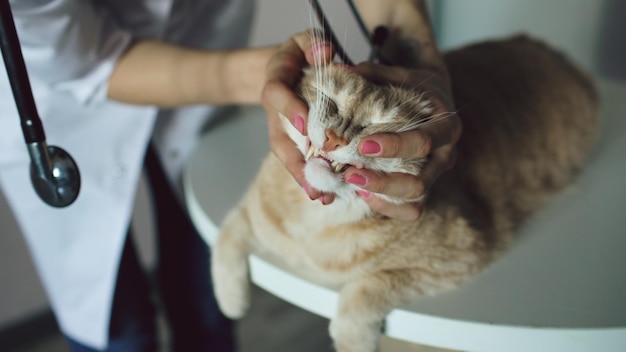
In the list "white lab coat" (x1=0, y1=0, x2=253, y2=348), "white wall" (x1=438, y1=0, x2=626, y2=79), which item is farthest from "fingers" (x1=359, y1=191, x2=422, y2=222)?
"white wall" (x1=438, y1=0, x2=626, y2=79)

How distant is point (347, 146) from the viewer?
1.74 ft

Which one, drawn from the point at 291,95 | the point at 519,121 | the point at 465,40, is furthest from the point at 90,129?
the point at 465,40

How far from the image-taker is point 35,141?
0.50 metres

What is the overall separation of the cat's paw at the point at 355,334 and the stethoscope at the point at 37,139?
290 mm

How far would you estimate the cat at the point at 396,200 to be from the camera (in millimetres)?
560

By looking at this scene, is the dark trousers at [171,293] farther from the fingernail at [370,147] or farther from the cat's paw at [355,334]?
the fingernail at [370,147]

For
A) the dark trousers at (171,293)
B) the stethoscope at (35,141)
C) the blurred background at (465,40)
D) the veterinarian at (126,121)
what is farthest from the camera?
the blurred background at (465,40)

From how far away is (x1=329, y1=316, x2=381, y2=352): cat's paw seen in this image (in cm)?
63

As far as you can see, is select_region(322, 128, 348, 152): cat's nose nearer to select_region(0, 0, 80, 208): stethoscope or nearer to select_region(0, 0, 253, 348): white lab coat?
select_region(0, 0, 80, 208): stethoscope

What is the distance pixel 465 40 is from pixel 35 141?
1.28m

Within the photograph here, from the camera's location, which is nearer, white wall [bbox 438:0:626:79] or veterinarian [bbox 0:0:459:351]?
veterinarian [bbox 0:0:459:351]

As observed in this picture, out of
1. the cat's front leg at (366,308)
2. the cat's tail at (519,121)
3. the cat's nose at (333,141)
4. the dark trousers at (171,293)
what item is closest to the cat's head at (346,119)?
the cat's nose at (333,141)

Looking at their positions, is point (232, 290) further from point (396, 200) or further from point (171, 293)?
point (171, 293)

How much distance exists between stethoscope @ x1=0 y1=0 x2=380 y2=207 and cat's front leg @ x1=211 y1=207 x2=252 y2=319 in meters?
0.23
